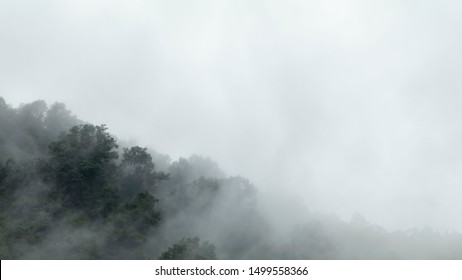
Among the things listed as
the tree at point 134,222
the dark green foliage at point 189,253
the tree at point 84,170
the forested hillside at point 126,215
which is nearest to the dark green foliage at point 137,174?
the forested hillside at point 126,215

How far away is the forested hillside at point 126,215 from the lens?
4828cm

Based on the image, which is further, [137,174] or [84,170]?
[137,174]

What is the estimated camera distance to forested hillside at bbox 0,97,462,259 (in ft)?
158

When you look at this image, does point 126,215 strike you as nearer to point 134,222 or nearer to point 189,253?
point 134,222

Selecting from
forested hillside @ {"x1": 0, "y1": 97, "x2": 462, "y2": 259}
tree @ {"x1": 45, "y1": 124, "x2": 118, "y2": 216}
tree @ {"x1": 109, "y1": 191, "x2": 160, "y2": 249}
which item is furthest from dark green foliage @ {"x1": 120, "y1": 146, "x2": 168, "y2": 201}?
tree @ {"x1": 109, "y1": 191, "x2": 160, "y2": 249}

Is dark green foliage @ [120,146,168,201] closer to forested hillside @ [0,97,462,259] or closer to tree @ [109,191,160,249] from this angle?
forested hillside @ [0,97,462,259]

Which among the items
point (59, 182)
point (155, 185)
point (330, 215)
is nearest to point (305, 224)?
point (330, 215)

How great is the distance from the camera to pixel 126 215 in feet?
173

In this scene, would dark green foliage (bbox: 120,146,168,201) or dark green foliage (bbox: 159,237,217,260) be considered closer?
dark green foliage (bbox: 159,237,217,260)

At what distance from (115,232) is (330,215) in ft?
128

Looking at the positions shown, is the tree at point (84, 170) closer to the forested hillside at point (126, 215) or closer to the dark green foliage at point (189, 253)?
the forested hillside at point (126, 215)

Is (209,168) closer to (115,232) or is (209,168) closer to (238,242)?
(238,242)

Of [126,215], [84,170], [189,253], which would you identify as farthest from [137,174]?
[189,253]

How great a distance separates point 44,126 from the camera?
73062 millimetres
